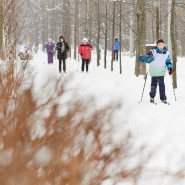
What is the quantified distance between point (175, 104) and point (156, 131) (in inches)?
133

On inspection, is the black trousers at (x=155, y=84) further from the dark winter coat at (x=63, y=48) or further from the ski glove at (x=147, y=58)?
the dark winter coat at (x=63, y=48)

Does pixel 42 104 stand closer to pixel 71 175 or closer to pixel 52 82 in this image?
pixel 52 82

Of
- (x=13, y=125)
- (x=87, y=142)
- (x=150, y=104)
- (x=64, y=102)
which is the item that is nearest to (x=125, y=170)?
(x=87, y=142)

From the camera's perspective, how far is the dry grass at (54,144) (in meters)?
2.02

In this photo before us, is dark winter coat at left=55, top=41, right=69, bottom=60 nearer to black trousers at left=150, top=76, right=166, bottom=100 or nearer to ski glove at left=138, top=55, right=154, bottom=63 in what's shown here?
black trousers at left=150, top=76, right=166, bottom=100

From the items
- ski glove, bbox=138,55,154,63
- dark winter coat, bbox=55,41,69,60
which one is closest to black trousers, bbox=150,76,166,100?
ski glove, bbox=138,55,154,63

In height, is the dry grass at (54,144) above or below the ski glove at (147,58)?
below

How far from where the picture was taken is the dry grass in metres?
2.02

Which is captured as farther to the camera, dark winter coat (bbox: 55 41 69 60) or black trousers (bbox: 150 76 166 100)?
dark winter coat (bbox: 55 41 69 60)

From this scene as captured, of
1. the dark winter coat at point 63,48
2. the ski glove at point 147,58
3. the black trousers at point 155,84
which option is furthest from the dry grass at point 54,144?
the dark winter coat at point 63,48

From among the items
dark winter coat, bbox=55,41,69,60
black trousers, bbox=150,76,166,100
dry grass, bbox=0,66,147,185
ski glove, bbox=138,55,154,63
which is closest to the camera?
dry grass, bbox=0,66,147,185

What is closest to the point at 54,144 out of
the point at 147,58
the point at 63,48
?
the point at 147,58

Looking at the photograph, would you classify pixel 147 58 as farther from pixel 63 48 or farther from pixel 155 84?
pixel 63 48

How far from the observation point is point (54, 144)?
215 centimetres
